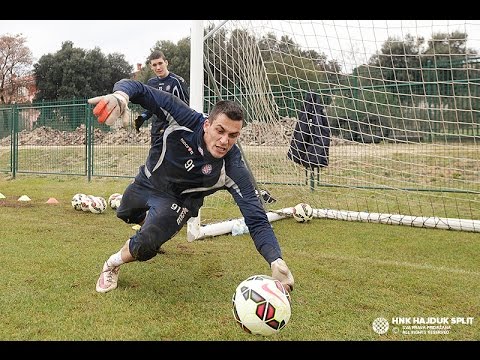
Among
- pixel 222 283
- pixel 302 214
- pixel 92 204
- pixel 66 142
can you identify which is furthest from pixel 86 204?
pixel 66 142

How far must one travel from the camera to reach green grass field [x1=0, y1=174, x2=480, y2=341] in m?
2.96

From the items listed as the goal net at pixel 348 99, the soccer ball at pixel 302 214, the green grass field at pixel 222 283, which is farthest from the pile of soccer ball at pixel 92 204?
the soccer ball at pixel 302 214

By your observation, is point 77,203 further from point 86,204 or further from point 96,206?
point 96,206

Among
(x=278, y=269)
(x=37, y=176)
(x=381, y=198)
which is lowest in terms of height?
(x=278, y=269)

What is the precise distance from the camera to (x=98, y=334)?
9.32ft

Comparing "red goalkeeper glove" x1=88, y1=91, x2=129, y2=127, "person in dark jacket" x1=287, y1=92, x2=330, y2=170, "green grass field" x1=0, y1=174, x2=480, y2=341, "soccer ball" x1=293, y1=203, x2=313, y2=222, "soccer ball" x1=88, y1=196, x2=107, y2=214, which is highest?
Answer: "person in dark jacket" x1=287, y1=92, x2=330, y2=170

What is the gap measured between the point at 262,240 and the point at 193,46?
2793 millimetres

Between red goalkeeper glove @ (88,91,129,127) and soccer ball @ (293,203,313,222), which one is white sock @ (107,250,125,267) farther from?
soccer ball @ (293,203,313,222)

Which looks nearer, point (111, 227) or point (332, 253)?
point (332, 253)

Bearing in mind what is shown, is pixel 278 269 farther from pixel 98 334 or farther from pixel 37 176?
pixel 37 176

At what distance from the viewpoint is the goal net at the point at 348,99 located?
516 centimetres

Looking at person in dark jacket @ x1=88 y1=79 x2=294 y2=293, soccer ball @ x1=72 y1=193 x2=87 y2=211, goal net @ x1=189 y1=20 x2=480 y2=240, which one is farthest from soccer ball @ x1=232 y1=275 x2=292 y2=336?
soccer ball @ x1=72 y1=193 x2=87 y2=211

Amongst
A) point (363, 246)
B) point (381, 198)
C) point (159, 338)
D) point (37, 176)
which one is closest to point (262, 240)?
point (159, 338)

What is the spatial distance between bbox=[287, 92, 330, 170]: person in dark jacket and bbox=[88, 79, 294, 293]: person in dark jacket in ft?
9.46
